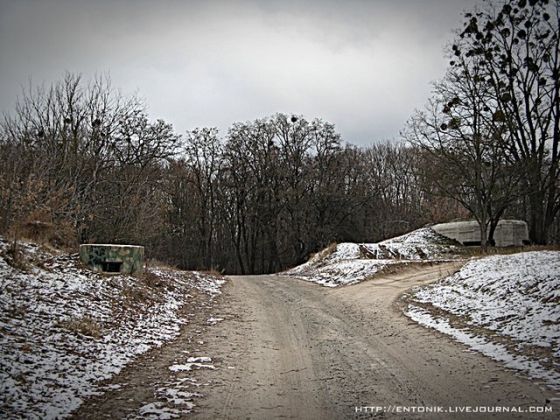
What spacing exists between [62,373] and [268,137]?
40044 millimetres

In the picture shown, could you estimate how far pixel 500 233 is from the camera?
2694 centimetres

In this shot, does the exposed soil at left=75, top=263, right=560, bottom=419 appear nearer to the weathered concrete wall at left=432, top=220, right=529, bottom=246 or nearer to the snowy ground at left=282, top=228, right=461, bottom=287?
the snowy ground at left=282, top=228, right=461, bottom=287

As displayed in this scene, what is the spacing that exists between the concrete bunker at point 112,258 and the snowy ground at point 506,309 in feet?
22.3

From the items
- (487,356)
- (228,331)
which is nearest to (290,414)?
(487,356)

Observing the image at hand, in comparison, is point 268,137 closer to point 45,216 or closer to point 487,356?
point 45,216

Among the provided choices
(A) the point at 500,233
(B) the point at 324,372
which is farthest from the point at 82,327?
(A) the point at 500,233

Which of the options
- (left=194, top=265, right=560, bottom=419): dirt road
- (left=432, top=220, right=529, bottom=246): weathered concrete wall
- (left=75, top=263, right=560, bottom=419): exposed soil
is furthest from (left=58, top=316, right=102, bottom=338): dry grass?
(left=432, top=220, right=529, bottom=246): weathered concrete wall

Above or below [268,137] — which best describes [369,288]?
below

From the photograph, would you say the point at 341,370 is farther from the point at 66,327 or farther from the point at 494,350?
the point at 66,327

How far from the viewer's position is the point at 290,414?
16.7 ft

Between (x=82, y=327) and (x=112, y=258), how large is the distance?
13.8 feet

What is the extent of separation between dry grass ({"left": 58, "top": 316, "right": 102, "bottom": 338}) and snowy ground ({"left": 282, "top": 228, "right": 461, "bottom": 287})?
1214 centimetres

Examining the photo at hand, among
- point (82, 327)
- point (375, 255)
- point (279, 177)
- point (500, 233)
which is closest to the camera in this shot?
point (82, 327)

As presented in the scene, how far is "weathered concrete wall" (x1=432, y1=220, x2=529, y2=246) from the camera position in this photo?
87.9ft
